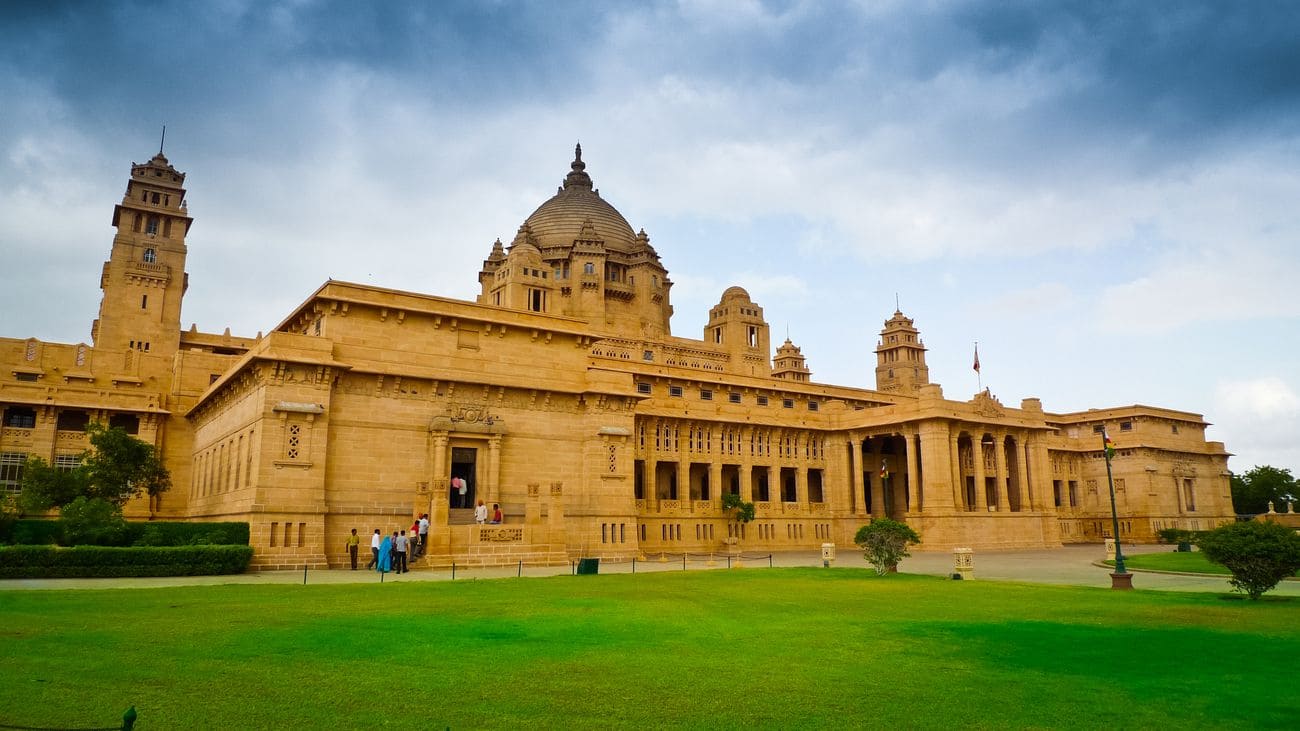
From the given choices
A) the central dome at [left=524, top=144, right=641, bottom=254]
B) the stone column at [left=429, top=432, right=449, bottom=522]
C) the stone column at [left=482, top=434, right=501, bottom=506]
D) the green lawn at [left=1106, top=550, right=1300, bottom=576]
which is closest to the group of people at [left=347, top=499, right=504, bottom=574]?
the stone column at [left=429, top=432, right=449, bottom=522]

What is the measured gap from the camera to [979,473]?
5575cm

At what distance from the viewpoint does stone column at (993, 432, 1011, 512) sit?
56469mm

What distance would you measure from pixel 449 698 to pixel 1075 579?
26.3 m

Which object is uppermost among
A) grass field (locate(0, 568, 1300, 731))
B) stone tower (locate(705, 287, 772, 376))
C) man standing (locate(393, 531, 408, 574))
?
stone tower (locate(705, 287, 772, 376))

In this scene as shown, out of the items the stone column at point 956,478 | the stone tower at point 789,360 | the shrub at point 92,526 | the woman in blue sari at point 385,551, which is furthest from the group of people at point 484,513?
the stone tower at point 789,360

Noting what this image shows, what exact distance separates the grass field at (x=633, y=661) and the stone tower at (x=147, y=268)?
55038 mm

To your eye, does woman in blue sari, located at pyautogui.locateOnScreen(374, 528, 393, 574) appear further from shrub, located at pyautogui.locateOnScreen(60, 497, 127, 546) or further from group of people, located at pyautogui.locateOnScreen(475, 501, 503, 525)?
shrub, located at pyautogui.locateOnScreen(60, 497, 127, 546)

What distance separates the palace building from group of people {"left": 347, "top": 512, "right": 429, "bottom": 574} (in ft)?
3.17

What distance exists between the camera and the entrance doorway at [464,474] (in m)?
38.2

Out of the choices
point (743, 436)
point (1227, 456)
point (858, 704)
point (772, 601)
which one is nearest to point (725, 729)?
point (858, 704)

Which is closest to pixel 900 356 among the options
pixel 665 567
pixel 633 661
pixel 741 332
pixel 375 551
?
pixel 741 332

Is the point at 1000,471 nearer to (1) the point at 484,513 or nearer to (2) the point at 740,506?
(2) the point at 740,506

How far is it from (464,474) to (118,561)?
15245 mm

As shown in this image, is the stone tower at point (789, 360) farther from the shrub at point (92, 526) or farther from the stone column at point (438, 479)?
the shrub at point (92, 526)
